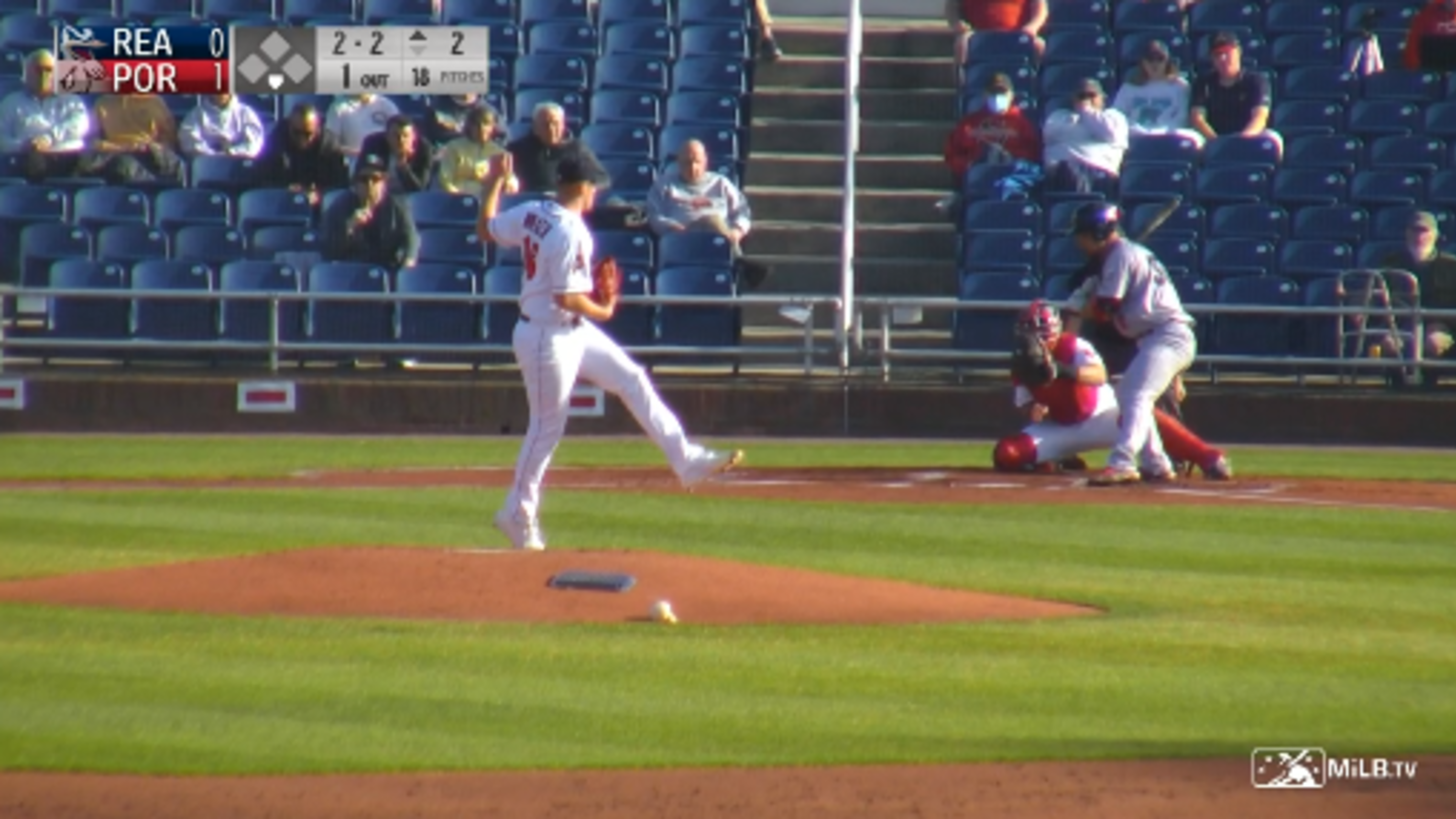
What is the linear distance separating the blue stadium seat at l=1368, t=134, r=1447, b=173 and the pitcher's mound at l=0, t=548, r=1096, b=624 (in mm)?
12599

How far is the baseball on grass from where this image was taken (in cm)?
986

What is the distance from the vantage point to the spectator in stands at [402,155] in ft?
69.4

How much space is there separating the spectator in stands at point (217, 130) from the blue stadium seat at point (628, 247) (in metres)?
3.57

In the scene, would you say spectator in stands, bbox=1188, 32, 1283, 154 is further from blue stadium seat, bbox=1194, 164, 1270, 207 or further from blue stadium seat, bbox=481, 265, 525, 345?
blue stadium seat, bbox=481, 265, 525, 345

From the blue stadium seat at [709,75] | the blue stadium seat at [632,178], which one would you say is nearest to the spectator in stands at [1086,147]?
the blue stadium seat at [709,75]

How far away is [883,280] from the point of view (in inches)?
891

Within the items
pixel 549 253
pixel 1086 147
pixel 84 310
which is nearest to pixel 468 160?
pixel 84 310

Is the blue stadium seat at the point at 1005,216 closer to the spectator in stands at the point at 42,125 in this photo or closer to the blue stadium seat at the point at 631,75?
the blue stadium seat at the point at 631,75

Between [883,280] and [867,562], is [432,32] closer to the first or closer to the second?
[883,280]

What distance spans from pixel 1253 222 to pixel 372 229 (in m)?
7.95

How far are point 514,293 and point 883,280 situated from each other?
3.94 metres

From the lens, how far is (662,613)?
988 cm

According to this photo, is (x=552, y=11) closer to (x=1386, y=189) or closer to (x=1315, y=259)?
(x=1315, y=259)

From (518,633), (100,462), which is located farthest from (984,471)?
(518,633)
